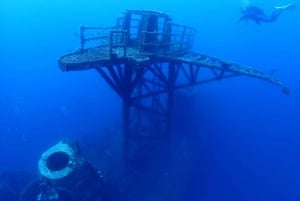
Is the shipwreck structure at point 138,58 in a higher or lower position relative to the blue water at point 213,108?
higher

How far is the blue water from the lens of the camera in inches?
677

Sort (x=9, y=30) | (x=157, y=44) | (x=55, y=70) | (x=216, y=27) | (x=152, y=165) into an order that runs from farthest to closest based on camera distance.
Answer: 1. (x=9, y=30)
2. (x=216, y=27)
3. (x=55, y=70)
4. (x=152, y=165)
5. (x=157, y=44)

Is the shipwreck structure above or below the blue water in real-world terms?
above

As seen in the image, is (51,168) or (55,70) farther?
(55,70)

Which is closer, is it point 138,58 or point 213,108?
point 138,58

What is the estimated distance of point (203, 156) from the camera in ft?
56.6

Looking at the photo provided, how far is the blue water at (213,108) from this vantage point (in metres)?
17.2

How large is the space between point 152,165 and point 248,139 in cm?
685

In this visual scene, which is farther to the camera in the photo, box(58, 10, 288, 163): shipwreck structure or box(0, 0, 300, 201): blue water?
box(0, 0, 300, 201): blue water

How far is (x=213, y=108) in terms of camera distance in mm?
20797

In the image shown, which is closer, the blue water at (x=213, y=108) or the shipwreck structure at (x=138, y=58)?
the shipwreck structure at (x=138, y=58)

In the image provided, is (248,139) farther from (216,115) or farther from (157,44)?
(157,44)

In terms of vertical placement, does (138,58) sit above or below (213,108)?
above

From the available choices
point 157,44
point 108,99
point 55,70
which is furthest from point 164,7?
point 157,44
